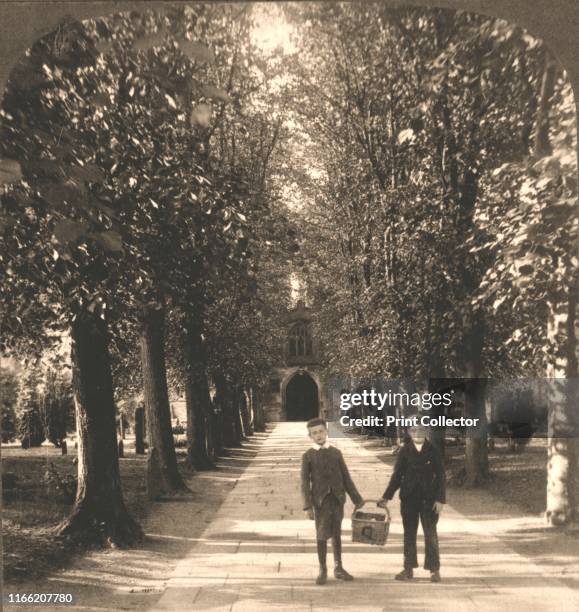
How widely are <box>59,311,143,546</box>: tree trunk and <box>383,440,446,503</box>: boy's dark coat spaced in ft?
13.9

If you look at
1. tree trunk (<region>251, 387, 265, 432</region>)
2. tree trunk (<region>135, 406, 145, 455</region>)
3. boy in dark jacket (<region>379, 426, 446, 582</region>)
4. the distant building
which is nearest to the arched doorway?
the distant building

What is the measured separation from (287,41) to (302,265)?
108 inches

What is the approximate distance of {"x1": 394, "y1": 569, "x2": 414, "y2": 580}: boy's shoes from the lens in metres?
5.41

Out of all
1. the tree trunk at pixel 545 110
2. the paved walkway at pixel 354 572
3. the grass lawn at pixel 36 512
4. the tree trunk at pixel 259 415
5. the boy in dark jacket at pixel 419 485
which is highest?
the tree trunk at pixel 545 110

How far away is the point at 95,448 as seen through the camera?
946cm

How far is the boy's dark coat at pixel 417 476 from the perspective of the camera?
19.9 feet

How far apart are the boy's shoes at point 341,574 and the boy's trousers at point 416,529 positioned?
0.43 metres

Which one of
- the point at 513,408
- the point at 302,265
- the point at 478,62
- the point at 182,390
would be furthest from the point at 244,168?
the point at 182,390

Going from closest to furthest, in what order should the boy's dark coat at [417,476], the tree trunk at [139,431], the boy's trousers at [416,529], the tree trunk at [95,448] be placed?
the boy's trousers at [416,529] < the boy's dark coat at [417,476] < the tree trunk at [95,448] < the tree trunk at [139,431]

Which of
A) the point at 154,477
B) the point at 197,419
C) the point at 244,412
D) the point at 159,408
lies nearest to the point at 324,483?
the point at 154,477

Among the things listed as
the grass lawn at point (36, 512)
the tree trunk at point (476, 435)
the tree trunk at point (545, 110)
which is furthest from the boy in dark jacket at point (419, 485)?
the grass lawn at point (36, 512)

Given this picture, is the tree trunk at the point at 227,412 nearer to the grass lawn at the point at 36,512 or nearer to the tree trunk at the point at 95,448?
the grass lawn at the point at 36,512

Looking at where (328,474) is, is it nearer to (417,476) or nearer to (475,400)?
(417,476)

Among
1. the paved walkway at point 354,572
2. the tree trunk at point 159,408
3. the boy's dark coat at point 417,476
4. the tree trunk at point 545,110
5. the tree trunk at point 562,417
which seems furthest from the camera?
the tree trunk at point 159,408
